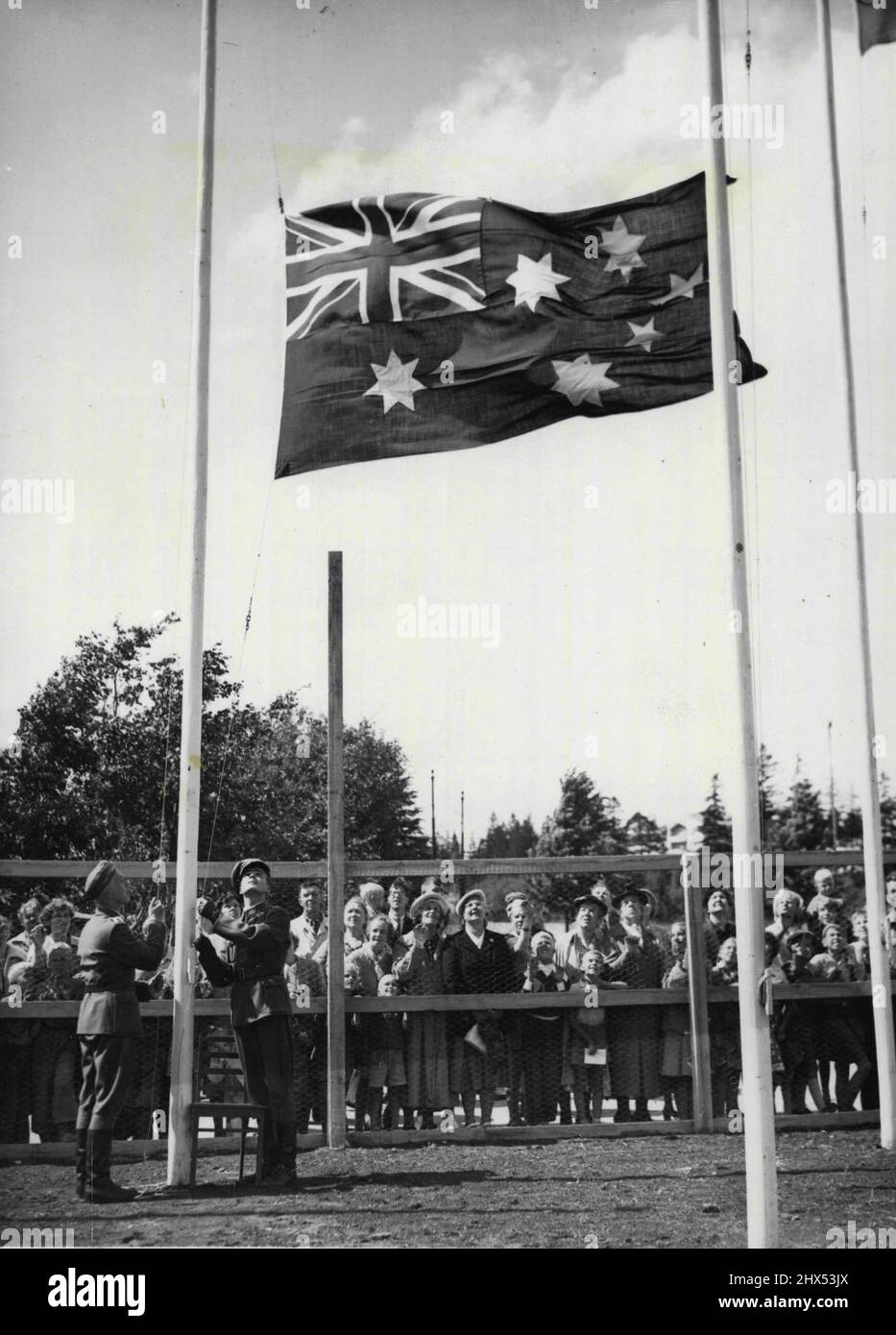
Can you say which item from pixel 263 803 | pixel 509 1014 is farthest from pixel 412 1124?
pixel 263 803

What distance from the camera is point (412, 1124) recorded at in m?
10.2

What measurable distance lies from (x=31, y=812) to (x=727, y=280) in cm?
1037

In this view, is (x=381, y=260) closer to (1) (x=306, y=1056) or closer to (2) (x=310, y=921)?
(2) (x=310, y=921)

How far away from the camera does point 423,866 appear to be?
34.3 ft

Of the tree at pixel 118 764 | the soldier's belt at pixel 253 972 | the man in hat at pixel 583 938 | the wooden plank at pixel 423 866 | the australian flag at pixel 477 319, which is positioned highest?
the australian flag at pixel 477 319

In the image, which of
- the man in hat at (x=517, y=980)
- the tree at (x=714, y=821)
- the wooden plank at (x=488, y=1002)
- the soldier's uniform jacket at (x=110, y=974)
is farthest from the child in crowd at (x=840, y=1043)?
the tree at (x=714, y=821)

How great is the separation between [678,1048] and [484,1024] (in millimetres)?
1464

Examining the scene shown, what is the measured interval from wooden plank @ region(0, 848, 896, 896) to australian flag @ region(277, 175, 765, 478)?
2840 millimetres

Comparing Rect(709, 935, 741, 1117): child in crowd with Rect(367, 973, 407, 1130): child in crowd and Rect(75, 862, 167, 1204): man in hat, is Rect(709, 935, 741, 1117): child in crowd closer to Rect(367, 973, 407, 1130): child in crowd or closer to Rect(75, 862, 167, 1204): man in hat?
Rect(367, 973, 407, 1130): child in crowd

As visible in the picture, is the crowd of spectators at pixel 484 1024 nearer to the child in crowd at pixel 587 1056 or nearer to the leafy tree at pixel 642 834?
the child in crowd at pixel 587 1056

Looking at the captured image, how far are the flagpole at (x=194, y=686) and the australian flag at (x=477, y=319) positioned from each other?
654 mm

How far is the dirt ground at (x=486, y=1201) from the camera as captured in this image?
25.6 feet

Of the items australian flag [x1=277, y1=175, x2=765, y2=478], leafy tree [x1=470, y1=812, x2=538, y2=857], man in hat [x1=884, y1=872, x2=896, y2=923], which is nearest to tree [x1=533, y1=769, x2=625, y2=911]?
leafy tree [x1=470, y1=812, x2=538, y2=857]
